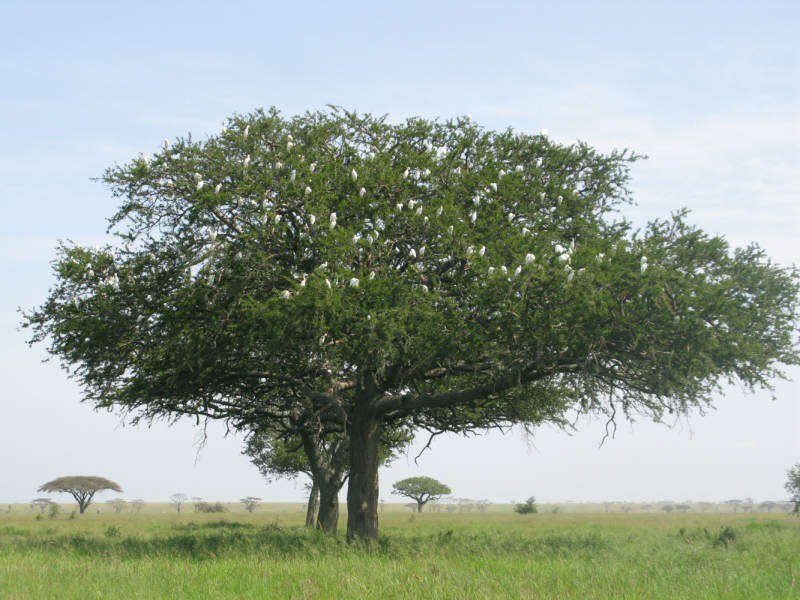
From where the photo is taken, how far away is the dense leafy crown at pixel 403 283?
13344 millimetres

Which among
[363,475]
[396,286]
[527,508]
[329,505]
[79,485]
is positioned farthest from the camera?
[79,485]

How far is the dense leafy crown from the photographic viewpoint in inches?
525

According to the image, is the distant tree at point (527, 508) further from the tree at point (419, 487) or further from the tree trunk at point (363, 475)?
the tree trunk at point (363, 475)

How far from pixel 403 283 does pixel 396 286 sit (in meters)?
0.44

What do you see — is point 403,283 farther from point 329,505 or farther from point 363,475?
point 329,505

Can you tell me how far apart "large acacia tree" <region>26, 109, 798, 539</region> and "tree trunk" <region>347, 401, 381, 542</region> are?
0.19 ft

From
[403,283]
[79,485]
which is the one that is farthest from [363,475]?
[79,485]

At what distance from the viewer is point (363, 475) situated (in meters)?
18.2

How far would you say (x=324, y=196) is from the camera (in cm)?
1584

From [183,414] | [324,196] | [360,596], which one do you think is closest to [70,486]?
[183,414]

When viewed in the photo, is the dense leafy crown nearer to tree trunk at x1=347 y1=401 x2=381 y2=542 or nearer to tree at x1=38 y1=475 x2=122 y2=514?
tree trunk at x1=347 y1=401 x2=381 y2=542

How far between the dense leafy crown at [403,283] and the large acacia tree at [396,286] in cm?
6


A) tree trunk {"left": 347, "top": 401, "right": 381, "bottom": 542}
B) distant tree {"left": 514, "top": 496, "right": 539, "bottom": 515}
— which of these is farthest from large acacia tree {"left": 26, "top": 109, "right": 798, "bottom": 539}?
distant tree {"left": 514, "top": 496, "right": 539, "bottom": 515}

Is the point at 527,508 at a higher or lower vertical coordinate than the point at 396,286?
lower
